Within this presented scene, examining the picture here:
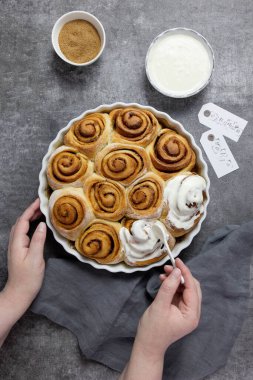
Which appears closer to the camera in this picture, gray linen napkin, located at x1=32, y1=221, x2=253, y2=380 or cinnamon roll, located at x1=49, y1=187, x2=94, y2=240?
cinnamon roll, located at x1=49, y1=187, x2=94, y2=240

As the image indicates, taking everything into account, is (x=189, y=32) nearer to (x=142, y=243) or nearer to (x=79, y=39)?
(x=79, y=39)

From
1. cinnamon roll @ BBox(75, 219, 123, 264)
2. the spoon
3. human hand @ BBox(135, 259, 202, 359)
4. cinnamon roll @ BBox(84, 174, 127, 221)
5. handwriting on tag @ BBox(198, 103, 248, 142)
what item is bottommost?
human hand @ BBox(135, 259, 202, 359)

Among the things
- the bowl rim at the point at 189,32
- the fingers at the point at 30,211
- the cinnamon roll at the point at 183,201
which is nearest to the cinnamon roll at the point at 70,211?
the fingers at the point at 30,211

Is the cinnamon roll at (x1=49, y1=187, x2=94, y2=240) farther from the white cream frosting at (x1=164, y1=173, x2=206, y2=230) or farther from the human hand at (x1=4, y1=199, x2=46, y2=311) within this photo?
the white cream frosting at (x1=164, y1=173, x2=206, y2=230)

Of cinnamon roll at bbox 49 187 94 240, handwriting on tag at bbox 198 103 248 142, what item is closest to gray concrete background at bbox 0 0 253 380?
handwriting on tag at bbox 198 103 248 142

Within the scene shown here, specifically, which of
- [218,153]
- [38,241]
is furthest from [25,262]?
[218,153]

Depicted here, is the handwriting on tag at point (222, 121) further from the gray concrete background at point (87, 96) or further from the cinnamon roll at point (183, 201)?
the cinnamon roll at point (183, 201)
